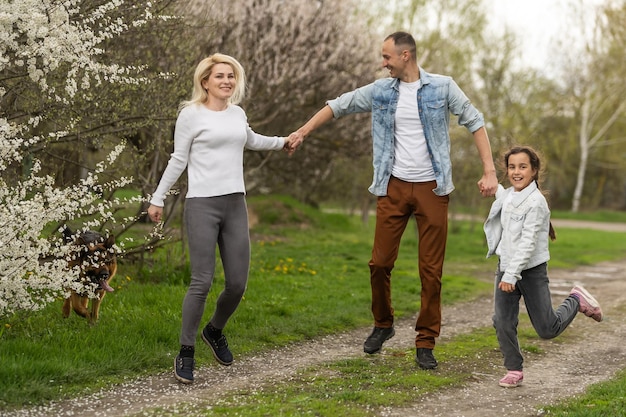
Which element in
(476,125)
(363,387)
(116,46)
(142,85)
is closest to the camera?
(363,387)

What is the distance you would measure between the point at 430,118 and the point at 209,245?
77.8 inches

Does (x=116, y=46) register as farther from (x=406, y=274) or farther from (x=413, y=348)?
(x=406, y=274)

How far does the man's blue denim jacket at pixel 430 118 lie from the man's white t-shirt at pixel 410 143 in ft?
0.15

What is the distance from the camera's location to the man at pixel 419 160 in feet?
20.5

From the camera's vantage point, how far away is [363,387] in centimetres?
556

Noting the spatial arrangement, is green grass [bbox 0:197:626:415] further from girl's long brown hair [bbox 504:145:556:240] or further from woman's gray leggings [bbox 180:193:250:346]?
girl's long brown hair [bbox 504:145:556:240]

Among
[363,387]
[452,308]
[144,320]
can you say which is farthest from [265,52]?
[363,387]

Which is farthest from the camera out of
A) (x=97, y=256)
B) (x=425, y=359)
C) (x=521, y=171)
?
(x=97, y=256)

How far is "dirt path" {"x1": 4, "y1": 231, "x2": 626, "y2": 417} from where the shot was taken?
5016 millimetres

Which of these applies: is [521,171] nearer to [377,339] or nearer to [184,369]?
[377,339]

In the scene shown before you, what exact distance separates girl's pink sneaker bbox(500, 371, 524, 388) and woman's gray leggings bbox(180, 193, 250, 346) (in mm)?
2019

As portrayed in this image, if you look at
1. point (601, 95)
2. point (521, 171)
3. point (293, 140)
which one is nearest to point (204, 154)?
point (293, 140)

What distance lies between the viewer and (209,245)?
226 inches

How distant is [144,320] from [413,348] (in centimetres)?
238
